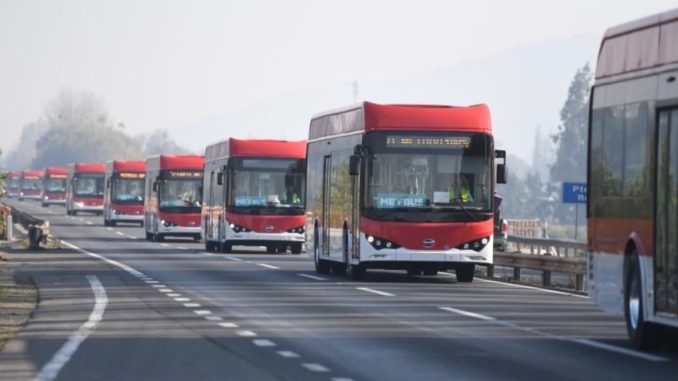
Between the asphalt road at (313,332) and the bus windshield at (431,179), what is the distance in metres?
1.34

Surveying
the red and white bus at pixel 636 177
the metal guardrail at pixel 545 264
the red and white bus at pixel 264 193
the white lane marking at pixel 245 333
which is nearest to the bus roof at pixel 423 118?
the metal guardrail at pixel 545 264


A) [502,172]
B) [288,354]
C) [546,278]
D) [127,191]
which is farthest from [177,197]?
[288,354]

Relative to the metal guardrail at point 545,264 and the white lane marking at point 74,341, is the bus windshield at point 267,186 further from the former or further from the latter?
the white lane marking at point 74,341

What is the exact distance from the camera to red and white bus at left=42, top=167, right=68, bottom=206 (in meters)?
141

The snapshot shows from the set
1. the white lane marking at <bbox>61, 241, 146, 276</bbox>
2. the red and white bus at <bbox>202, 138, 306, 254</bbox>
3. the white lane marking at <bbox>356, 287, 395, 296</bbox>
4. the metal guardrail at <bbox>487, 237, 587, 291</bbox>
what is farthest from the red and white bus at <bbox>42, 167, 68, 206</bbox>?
the white lane marking at <bbox>356, 287, 395, 296</bbox>

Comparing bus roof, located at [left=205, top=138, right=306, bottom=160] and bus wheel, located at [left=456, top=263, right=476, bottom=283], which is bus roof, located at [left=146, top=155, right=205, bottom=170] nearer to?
bus roof, located at [left=205, top=138, right=306, bottom=160]

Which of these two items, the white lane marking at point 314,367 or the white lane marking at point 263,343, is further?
the white lane marking at point 263,343

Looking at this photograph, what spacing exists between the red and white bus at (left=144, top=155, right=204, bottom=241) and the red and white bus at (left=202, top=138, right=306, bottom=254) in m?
12.1

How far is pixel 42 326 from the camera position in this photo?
22531mm

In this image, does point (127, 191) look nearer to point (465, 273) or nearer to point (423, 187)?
point (465, 273)

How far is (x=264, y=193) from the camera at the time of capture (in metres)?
49.9

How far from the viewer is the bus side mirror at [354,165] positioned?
108ft

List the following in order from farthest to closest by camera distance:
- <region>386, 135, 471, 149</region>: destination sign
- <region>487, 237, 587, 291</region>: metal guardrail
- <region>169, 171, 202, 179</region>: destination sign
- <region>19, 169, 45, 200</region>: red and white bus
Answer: <region>19, 169, 45, 200</region>: red and white bus → <region>169, 171, 202, 179</region>: destination sign → <region>487, 237, 587, 291</region>: metal guardrail → <region>386, 135, 471, 149</region>: destination sign

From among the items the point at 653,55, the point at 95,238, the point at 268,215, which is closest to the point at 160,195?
the point at 95,238
